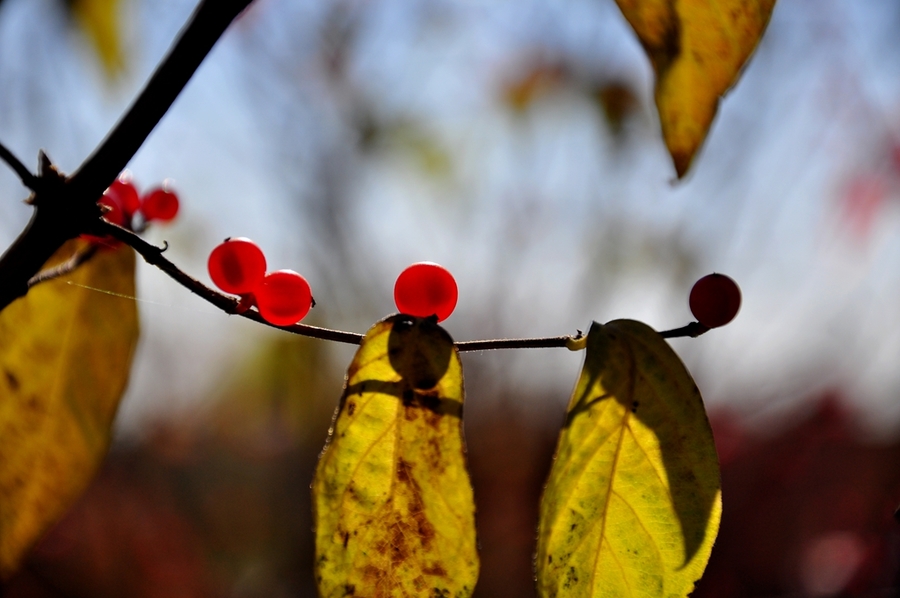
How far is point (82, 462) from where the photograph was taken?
0.65 meters

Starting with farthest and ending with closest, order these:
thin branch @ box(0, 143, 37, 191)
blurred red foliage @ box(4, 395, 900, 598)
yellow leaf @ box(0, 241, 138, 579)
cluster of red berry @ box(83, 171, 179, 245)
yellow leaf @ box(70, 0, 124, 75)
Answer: blurred red foliage @ box(4, 395, 900, 598)
yellow leaf @ box(70, 0, 124, 75)
cluster of red berry @ box(83, 171, 179, 245)
yellow leaf @ box(0, 241, 138, 579)
thin branch @ box(0, 143, 37, 191)

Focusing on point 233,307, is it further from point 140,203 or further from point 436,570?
point 140,203

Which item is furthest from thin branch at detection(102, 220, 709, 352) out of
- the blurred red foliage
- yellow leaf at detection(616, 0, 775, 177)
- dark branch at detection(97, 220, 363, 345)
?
the blurred red foliage

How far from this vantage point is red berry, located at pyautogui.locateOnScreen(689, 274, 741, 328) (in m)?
0.58

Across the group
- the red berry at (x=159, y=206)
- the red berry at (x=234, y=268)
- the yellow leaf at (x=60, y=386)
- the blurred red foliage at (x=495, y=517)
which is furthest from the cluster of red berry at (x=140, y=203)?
the blurred red foliage at (x=495, y=517)

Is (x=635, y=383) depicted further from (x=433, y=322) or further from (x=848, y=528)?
(x=848, y=528)

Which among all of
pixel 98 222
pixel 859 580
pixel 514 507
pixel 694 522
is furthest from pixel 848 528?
pixel 98 222

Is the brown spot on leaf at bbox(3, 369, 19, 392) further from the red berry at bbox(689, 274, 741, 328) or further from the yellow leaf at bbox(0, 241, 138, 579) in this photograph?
the red berry at bbox(689, 274, 741, 328)

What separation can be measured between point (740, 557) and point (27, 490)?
3.66 m

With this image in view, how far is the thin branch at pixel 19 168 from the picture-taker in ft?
1.25

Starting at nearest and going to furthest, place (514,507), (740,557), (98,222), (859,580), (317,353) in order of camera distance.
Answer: (98,222) → (859,580) → (740,557) → (514,507) → (317,353)

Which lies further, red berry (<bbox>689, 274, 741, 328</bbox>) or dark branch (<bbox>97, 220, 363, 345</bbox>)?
red berry (<bbox>689, 274, 741, 328</bbox>)

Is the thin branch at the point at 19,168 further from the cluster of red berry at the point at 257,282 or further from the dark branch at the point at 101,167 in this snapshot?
the cluster of red berry at the point at 257,282

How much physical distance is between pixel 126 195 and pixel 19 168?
15.9 inches
